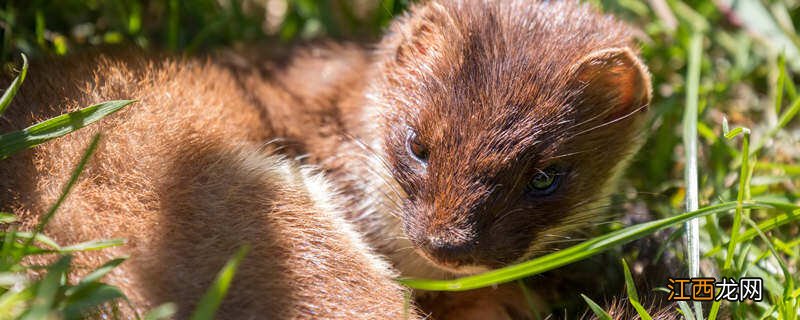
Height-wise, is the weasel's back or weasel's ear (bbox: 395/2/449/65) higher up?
weasel's ear (bbox: 395/2/449/65)

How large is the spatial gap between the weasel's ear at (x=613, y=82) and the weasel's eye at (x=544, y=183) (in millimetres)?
370

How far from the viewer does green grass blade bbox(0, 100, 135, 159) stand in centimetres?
312

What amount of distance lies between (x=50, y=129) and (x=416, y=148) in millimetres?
1635

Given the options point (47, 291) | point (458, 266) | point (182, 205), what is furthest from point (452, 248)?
point (47, 291)

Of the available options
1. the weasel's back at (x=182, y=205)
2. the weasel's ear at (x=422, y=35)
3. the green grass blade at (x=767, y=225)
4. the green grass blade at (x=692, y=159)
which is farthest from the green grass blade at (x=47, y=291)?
the green grass blade at (x=767, y=225)

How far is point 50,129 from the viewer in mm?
3148

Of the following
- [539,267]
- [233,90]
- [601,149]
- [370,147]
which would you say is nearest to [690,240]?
[601,149]

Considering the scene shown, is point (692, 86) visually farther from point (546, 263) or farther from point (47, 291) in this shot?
point (47, 291)

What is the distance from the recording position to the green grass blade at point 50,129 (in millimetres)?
3121

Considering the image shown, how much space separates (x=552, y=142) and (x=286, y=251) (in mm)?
1308

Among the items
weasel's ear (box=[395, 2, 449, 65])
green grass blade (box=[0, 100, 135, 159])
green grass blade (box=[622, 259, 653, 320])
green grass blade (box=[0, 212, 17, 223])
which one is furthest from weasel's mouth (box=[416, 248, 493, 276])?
green grass blade (box=[0, 212, 17, 223])

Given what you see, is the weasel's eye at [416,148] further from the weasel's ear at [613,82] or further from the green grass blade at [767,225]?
the green grass blade at [767,225]

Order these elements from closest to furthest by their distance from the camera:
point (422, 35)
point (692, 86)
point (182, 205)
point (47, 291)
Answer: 1. point (47, 291)
2. point (182, 205)
3. point (422, 35)
4. point (692, 86)

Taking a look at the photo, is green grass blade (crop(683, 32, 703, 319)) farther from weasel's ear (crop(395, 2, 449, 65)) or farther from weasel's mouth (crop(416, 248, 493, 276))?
weasel's ear (crop(395, 2, 449, 65))
